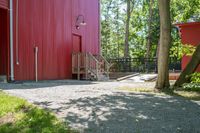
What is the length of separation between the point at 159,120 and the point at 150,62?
20674mm

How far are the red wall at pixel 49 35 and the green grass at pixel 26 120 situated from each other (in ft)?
23.7

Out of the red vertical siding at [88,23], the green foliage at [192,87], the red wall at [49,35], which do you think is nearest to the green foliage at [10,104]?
the green foliage at [192,87]

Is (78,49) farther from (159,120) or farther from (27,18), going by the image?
(159,120)

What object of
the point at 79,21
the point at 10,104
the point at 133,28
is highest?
the point at 133,28

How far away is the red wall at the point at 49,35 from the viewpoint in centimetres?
1466

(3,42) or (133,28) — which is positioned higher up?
(133,28)

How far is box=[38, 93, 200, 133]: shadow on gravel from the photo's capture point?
5.64 m

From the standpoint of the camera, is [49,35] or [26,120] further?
[49,35]

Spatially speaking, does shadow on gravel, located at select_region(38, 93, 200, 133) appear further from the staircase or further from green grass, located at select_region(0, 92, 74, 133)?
the staircase

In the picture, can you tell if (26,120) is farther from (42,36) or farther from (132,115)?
(42,36)

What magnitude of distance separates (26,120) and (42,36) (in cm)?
1032

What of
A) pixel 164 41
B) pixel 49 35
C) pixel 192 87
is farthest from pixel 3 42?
pixel 192 87

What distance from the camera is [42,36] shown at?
1609cm

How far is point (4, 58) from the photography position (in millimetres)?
13961
